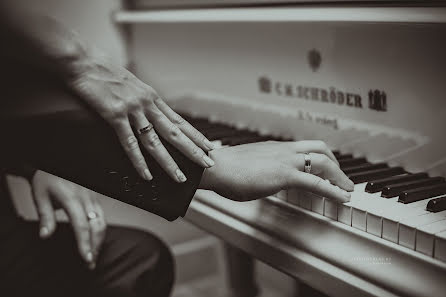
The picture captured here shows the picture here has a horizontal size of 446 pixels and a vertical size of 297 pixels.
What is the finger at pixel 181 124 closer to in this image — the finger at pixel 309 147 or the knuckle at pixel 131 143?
the knuckle at pixel 131 143

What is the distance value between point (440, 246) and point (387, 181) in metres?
0.23

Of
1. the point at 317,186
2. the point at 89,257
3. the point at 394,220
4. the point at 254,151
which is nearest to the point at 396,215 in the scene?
the point at 394,220

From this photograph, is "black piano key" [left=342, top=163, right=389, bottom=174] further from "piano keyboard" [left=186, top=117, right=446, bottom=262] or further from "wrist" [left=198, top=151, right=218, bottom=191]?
"wrist" [left=198, top=151, right=218, bottom=191]

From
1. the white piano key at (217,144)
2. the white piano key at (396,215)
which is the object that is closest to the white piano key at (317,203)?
the white piano key at (396,215)

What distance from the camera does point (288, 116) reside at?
51.2 inches

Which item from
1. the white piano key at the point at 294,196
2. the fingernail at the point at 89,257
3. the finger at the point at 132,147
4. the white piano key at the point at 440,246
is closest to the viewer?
the white piano key at the point at 440,246

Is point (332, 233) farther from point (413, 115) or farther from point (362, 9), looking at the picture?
point (362, 9)

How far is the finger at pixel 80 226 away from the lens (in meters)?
1.06

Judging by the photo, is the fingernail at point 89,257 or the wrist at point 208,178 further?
the fingernail at point 89,257

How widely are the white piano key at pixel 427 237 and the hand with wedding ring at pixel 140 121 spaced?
0.32 metres

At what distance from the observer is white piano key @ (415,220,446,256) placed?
730 millimetres

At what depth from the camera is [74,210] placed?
109 cm

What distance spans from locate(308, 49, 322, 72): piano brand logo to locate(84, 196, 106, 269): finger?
57 cm

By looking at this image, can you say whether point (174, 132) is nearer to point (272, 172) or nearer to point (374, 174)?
point (272, 172)
